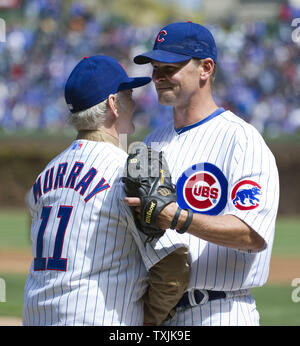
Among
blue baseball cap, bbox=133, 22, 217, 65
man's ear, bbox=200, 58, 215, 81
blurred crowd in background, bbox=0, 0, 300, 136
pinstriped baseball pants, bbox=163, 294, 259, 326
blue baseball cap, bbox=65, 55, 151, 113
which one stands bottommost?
pinstriped baseball pants, bbox=163, 294, 259, 326

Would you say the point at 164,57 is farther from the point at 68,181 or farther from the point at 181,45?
the point at 68,181

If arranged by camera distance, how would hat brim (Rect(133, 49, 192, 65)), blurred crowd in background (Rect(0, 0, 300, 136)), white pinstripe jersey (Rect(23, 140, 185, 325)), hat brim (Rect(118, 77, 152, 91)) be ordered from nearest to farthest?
white pinstripe jersey (Rect(23, 140, 185, 325)), hat brim (Rect(118, 77, 152, 91)), hat brim (Rect(133, 49, 192, 65)), blurred crowd in background (Rect(0, 0, 300, 136))

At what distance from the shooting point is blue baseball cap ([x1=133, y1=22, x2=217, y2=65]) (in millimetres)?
2592

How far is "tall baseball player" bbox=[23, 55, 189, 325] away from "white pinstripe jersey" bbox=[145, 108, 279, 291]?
0.15m

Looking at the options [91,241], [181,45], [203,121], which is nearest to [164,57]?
[181,45]

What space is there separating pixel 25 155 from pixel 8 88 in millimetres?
3199

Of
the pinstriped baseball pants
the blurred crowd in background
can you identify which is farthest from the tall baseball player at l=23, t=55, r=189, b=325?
the blurred crowd in background

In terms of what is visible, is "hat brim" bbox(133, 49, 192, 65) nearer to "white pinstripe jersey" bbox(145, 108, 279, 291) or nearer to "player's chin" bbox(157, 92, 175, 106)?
"player's chin" bbox(157, 92, 175, 106)

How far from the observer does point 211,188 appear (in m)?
2.50

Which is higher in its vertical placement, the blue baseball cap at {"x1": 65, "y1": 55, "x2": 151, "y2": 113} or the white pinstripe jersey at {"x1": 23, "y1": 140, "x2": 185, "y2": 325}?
the blue baseball cap at {"x1": 65, "y1": 55, "x2": 151, "y2": 113}

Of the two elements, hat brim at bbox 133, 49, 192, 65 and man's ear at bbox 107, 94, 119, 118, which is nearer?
man's ear at bbox 107, 94, 119, 118

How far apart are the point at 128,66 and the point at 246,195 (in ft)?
46.4

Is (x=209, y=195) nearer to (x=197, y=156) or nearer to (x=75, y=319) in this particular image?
(x=197, y=156)

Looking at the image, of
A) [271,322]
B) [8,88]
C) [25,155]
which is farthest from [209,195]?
[8,88]
